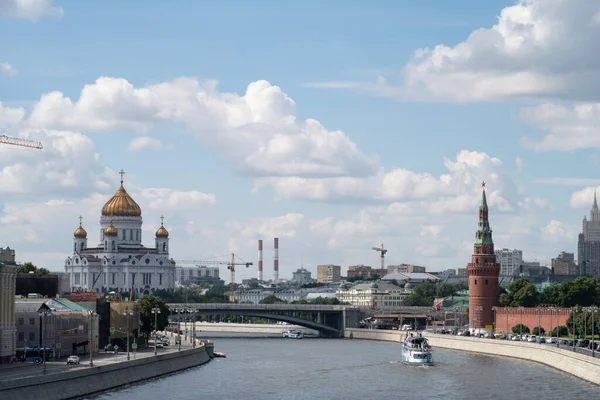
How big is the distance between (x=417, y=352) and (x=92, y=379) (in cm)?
3924

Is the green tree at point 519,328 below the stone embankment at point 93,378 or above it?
above

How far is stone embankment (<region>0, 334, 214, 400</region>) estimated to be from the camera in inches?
2726

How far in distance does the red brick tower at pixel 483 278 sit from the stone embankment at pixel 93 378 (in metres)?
63.0

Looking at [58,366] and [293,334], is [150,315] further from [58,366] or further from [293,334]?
[293,334]

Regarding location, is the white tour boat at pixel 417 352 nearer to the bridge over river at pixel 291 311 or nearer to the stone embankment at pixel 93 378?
the stone embankment at pixel 93 378

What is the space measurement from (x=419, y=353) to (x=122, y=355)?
25.5 meters

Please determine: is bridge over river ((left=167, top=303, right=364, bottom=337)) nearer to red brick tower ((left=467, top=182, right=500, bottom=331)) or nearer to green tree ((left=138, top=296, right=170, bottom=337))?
red brick tower ((left=467, top=182, right=500, bottom=331))

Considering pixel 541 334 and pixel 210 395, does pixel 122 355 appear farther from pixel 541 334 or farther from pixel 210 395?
pixel 541 334

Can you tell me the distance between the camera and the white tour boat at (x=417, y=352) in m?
113

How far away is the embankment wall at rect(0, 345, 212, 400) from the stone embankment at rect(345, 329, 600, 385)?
28611mm

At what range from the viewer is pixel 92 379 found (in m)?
81.0

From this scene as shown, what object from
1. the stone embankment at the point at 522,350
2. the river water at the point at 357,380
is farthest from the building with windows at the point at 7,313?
the stone embankment at the point at 522,350

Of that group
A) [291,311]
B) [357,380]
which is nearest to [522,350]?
[357,380]

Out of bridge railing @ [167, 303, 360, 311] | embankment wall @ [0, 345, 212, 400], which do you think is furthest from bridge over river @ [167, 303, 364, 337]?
embankment wall @ [0, 345, 212, 400]
